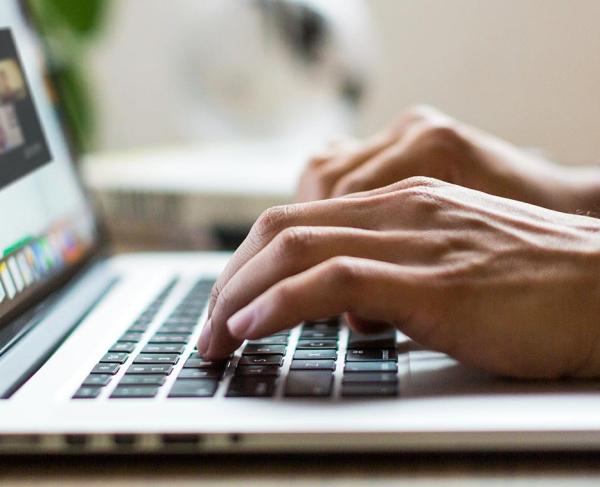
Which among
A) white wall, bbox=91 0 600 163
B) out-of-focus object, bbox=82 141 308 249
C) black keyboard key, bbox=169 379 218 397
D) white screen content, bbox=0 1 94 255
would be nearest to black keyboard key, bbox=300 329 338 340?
black keyboard key, bbox=169 379 218 397

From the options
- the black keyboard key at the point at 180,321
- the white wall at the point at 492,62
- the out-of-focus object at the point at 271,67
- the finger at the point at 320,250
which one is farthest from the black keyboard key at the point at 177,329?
the white wall at the point at 492,62

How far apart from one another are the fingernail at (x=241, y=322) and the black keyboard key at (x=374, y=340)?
0.08m

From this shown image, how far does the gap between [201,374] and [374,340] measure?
0.12 metres

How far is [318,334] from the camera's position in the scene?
540 mm

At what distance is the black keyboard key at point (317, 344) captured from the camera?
0.51m

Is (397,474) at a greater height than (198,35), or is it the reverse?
(198,35)

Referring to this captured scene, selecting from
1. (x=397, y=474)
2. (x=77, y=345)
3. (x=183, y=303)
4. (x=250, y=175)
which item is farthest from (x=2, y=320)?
(x=250, y=175)

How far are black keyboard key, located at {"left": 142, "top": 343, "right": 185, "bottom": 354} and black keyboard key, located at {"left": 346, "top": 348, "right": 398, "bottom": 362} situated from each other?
10 centimetres

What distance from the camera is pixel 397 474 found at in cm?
38

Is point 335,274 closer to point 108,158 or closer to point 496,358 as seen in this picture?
point 496,358

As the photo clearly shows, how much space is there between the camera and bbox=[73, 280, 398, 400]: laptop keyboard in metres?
0.43

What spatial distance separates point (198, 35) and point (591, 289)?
0.85 m

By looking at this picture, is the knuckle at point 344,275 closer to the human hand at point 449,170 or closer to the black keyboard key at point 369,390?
the black keyboard key at point 369,390

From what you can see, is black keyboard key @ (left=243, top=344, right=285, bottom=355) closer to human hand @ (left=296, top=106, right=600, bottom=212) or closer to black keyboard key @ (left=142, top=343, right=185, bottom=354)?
black keyboard key @ (left=142, top=343, right=185, bottom=354)
